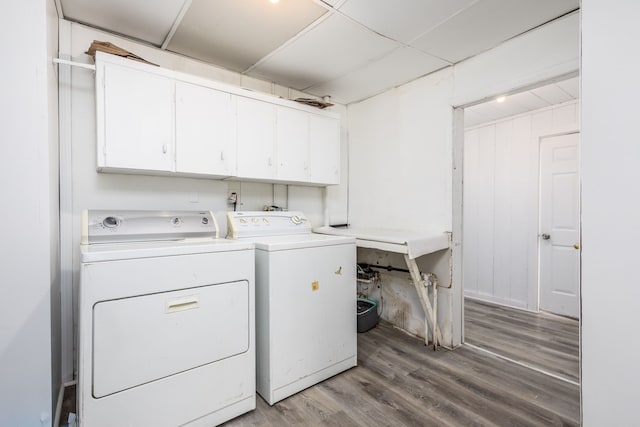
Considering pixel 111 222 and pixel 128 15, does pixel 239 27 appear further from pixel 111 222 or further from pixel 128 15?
pixel 111 222

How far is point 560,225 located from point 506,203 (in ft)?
2.03

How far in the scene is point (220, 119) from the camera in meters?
2.28

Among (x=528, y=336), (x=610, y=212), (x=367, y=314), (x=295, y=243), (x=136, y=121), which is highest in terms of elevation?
(x=136, y=121)

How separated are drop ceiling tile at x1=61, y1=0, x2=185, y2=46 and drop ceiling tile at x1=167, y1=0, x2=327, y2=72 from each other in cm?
10

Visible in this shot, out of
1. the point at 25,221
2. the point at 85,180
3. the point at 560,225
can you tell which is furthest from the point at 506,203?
the point at 25,221

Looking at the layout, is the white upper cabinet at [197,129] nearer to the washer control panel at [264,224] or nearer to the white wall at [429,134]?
the washer control panel at [264,224]

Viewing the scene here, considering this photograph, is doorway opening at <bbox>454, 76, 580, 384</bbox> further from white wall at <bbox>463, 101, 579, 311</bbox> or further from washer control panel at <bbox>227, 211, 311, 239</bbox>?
washer control panel at <bbox>227, 211, 311, 239</bbox>

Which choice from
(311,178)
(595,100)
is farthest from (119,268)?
(595,100)

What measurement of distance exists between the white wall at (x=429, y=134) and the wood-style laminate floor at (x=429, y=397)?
46 cm

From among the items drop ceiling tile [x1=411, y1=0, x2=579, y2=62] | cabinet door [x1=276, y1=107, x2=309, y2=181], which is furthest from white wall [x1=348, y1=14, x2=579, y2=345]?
cabinet door [x1=276, y1=107, x2=309, y2=181]

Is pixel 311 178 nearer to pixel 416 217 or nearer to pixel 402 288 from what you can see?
pixel 416 217

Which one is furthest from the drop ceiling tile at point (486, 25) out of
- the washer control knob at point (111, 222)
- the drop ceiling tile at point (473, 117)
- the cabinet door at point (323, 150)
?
the washer control knob at point (111, 222)

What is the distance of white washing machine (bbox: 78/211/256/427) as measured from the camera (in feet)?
4.52

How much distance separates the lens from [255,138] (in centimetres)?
246
